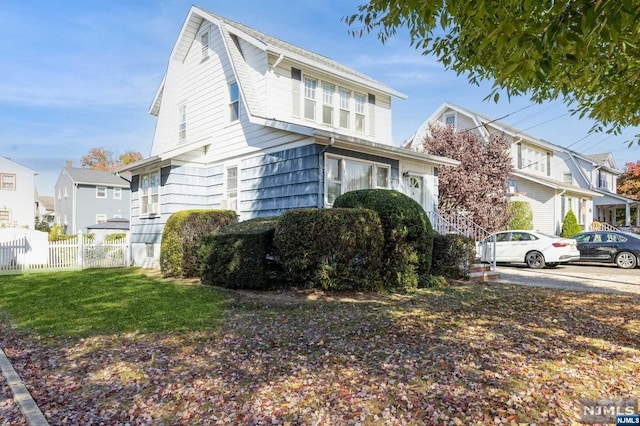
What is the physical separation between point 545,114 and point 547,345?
23102 mm

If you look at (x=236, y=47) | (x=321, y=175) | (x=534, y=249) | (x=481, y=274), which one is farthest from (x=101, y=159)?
(x=481, y=274)

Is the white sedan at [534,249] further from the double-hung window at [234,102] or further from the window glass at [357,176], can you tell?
the double-hung window at [234,102]

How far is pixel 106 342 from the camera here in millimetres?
5250

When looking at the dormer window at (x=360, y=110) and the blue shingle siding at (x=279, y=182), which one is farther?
the dormer window at (x=360, y=110)

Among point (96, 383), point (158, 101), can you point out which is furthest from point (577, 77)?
point (158, 101)

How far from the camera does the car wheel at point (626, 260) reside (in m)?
15.2

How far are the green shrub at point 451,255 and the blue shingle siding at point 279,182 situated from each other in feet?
11.6

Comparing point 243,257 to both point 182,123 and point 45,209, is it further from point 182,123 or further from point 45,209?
point 45,209

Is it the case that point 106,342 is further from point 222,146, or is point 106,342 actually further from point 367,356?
point 222,146

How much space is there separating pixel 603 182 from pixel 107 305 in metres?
39.5

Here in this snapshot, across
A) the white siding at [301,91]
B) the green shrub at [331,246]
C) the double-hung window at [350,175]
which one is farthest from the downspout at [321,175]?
the white siding at [301,91]

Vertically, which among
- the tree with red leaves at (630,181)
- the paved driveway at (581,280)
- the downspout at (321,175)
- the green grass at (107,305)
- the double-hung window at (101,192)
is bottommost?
the paved driveway at (581,280)

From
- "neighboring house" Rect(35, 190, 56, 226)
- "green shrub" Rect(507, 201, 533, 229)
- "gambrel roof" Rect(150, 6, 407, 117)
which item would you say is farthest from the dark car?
"neighboring house" Rect(35, 190, 56, 226)

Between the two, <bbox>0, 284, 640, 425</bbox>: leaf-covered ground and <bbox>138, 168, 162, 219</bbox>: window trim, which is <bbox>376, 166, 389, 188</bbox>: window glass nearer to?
<bbox>0, 284, 640, 425</bbox>: leaf-covered ground
